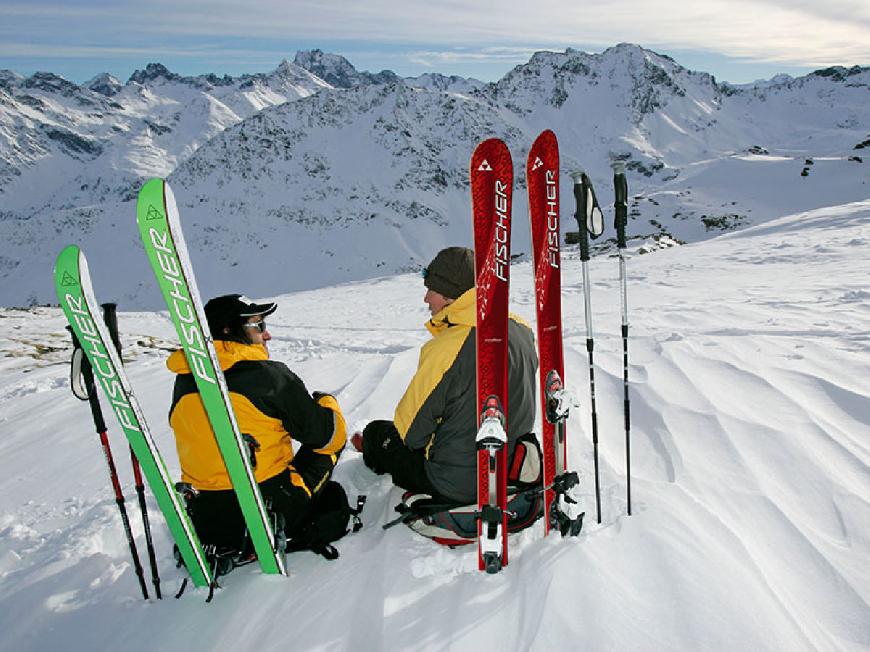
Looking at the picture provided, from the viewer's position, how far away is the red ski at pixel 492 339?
2984 mm

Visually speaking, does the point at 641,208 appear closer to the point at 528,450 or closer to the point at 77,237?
the point at 528,450

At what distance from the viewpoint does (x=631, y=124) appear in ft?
388

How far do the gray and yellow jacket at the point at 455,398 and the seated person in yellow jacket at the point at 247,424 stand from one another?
0.61m

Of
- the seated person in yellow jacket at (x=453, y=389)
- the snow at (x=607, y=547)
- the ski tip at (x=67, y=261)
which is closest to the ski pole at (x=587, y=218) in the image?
the snow at (x=607, y=547)

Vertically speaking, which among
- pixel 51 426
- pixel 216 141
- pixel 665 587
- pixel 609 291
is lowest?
pixel 609 291

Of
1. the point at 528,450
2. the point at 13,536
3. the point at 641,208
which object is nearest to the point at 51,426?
the point at 13,536

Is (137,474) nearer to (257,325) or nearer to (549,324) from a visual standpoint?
(257,325)

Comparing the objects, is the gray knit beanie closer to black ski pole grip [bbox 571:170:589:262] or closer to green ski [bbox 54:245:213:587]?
black ski pole grip [bbox 571:170:589:262]

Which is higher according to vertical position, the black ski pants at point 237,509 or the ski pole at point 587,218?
the ski pole at point 587,218

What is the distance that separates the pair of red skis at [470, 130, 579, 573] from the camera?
3.02m

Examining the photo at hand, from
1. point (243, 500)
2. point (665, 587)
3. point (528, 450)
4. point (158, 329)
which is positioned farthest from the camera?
point (158, 329)

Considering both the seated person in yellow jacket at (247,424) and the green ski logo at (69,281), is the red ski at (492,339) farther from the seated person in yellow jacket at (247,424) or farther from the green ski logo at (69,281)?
the green ski logo at (69,281)

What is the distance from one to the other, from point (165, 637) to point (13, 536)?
77.8 inches

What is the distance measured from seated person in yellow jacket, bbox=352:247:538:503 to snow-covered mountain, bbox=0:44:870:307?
29838 mm
